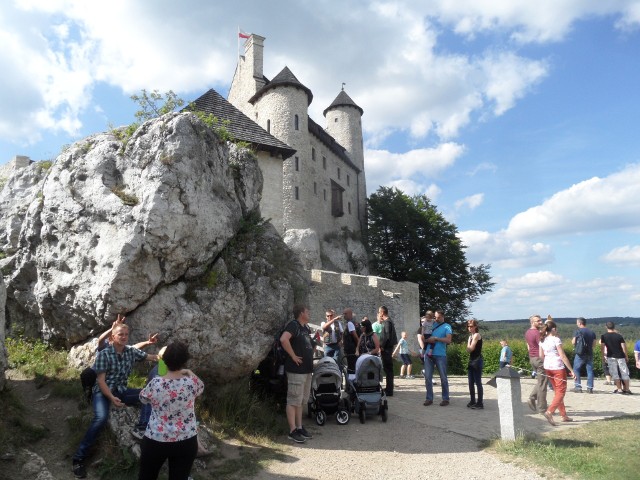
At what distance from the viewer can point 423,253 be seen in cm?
3847

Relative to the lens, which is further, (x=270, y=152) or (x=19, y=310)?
(x=270, y=152)

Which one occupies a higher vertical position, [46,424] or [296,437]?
[46,424]

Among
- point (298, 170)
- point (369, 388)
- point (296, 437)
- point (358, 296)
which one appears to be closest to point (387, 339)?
point (369, 388)

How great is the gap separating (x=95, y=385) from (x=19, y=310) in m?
4.23

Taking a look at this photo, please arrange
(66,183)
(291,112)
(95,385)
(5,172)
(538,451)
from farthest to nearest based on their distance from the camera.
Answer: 1. (291,112)
2. (5,172)
3. (66,183)
4. (538,451)
5. (95,385)

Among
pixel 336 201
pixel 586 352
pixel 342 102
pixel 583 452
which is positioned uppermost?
pixel 342 102

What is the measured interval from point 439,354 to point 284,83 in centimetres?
2610

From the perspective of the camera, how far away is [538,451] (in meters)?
6.25

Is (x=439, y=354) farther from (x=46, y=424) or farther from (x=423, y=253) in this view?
(x=423, y=253)

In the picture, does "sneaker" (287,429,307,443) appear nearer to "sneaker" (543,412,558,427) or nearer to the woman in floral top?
the woman in floral top

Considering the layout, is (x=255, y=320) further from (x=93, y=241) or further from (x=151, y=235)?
(x=93, y=241)

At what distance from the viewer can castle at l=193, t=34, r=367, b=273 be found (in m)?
24.4

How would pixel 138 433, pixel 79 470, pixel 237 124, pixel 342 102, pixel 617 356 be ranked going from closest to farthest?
pixel 79 470, pixel 138 433, pixel 617 356, pixel 237 124, pixel 342 102

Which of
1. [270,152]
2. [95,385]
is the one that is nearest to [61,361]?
[95,385]
